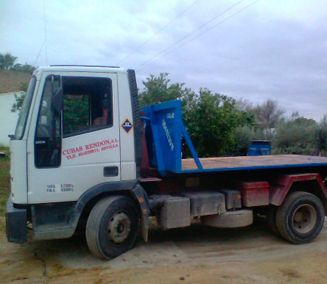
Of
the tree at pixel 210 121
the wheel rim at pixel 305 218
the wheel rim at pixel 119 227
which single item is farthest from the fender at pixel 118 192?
the tree at pixel 210 121

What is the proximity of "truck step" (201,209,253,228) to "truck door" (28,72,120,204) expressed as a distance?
1.89m

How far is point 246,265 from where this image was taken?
246 inches

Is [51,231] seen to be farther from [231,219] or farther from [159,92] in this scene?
[159,92]

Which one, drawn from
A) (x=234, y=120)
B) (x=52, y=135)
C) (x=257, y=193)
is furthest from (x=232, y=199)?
(x=234, y=120)

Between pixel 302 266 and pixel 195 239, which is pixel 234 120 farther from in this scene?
pixel 302 266

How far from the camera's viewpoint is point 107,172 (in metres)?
6.32

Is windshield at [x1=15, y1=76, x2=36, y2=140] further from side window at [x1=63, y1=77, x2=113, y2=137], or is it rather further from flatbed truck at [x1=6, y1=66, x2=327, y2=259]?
side window at [x1=63, y1=77, x2=113, y2=137]

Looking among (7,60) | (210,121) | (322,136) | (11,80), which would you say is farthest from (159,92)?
(7,60)

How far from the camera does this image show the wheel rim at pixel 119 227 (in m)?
6.27

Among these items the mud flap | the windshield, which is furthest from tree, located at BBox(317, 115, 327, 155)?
the windshield

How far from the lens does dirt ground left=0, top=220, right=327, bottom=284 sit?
5.71 meters

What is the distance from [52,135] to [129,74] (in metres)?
Result: 1.47

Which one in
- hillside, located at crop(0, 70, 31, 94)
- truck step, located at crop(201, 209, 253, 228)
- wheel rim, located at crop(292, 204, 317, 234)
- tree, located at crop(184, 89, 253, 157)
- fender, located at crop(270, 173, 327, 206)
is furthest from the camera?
hillside, located at crop(0, 70, 31, 94)

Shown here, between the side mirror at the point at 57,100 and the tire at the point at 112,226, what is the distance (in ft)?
4.85
